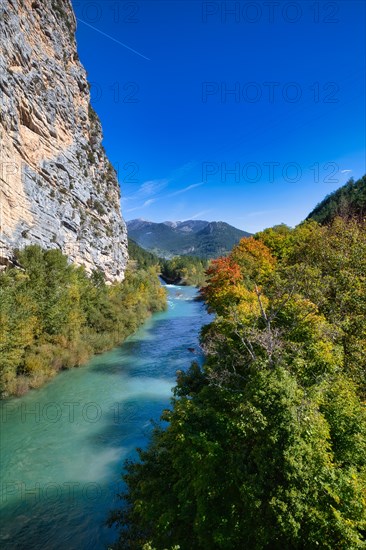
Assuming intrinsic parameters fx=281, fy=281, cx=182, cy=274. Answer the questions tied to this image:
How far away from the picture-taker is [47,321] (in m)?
25.0

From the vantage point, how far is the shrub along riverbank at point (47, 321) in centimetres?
2014

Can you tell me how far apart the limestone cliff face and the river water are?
13201mm

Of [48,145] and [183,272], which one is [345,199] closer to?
[48,145]

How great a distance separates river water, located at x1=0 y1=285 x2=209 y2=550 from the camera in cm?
1120

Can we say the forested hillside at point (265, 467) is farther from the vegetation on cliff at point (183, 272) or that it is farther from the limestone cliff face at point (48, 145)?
the vegetation on cliff at point (183, 272)

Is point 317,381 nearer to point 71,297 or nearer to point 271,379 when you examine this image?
point 271,379

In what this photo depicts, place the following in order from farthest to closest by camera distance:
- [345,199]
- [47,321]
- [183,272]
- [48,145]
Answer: [183,272] → [345,199] → [48,145] → [47,321]

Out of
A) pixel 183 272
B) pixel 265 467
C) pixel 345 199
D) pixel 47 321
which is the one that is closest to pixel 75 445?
pixel 47 321

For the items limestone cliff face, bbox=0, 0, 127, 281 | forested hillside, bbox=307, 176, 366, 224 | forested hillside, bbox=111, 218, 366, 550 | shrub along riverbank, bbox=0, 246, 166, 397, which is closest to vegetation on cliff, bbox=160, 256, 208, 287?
forested hillside, bbox=307, 176, 366, 224

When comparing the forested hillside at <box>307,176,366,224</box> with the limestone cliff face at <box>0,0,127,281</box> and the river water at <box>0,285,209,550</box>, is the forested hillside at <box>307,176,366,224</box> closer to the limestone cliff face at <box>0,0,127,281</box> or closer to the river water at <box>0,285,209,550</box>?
the limestone cliff face at <box>0,0,127,281</box>

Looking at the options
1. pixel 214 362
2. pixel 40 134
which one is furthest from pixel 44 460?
pixel 40 134

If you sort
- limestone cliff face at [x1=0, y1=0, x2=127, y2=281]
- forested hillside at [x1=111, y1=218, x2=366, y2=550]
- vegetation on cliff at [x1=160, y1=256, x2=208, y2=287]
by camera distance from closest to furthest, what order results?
forested hillside at [x1=111, y1=218, x2=366, y2=550]
limestone cliff face at [x1=0, y1=0, x2=127, y2=281]
vegetation on cliff at [x1=160, y1=256, x2=208, y2=287]

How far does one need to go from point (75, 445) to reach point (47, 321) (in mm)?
12073

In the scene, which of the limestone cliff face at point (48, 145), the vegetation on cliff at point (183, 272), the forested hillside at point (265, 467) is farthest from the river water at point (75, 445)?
the vegetation on cliff at point (183, 272)
